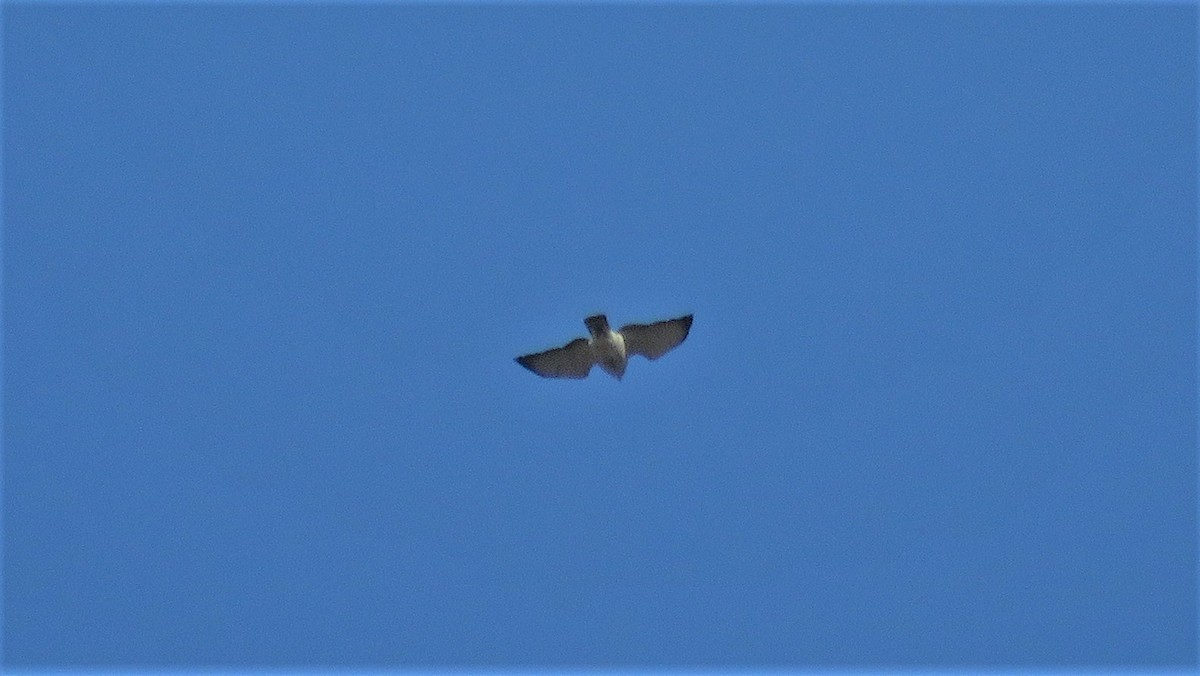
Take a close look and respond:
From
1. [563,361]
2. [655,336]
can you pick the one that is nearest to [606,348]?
[655,336]

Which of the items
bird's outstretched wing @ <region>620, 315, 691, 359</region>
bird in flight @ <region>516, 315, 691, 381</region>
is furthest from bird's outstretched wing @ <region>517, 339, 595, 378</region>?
bird's outstretched wing @ <region>620, 315, 691, 359</region>

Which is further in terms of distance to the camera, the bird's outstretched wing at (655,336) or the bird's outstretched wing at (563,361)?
the bird's outstretched wing at (563,361)

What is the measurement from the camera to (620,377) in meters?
24.0

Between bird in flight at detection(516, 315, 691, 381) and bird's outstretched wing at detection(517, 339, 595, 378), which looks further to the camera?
bird's outstretched wing at detection(517, 339, 595, 378)

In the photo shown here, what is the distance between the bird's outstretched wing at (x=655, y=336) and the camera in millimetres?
23484

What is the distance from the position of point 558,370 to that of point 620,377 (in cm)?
93

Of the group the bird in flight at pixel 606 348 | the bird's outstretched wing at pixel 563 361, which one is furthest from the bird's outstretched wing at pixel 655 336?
the bird's outstretched wing at pixel 563 361

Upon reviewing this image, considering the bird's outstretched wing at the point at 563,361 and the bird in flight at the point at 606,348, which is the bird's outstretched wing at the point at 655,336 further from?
the bird's outstretched wing at the point at 563,361

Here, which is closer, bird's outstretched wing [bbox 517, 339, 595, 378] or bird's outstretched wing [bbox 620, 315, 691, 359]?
bird's outstretched wing [bbox 620, 315, 691, 359]

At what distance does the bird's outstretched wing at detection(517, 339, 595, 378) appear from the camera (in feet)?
78.2

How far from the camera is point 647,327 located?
2353cm

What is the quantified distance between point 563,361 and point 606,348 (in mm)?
869

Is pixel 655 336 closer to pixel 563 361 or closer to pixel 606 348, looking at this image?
pixel 606 348

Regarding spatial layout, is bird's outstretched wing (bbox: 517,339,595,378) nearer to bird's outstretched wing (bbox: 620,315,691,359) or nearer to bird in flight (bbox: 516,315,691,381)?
bird in flight (bbox: 516,315,691,381)
